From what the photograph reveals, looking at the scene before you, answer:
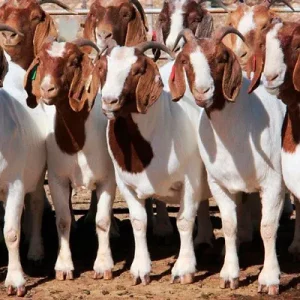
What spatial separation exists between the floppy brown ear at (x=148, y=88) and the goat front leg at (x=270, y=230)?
4.23 feet

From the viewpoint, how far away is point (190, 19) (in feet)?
43.7

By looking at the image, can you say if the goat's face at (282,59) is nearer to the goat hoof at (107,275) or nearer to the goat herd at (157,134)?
the goat herd at (157,134)

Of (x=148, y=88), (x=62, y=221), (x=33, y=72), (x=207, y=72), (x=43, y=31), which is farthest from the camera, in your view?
(x=43, y=31)

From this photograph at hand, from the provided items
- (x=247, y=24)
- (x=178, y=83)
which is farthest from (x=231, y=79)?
(x=247, y=24)

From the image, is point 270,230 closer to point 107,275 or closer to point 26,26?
point 107,275

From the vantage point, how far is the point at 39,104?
1214 cm

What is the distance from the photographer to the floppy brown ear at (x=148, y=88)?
10.8m

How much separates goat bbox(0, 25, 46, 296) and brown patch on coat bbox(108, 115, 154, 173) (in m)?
0.81

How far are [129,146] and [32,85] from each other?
1.06 m

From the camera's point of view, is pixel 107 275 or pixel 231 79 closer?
pixel 231 79

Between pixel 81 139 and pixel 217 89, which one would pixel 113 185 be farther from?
pixel 217 89

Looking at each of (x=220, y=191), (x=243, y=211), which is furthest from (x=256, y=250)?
(x=220, y=191)

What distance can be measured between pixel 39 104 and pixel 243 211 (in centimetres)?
236

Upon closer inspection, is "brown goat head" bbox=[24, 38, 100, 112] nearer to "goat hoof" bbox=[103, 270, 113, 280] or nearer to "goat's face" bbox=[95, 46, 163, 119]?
"goat's face" bbox=[95, 46, 163, 119]
